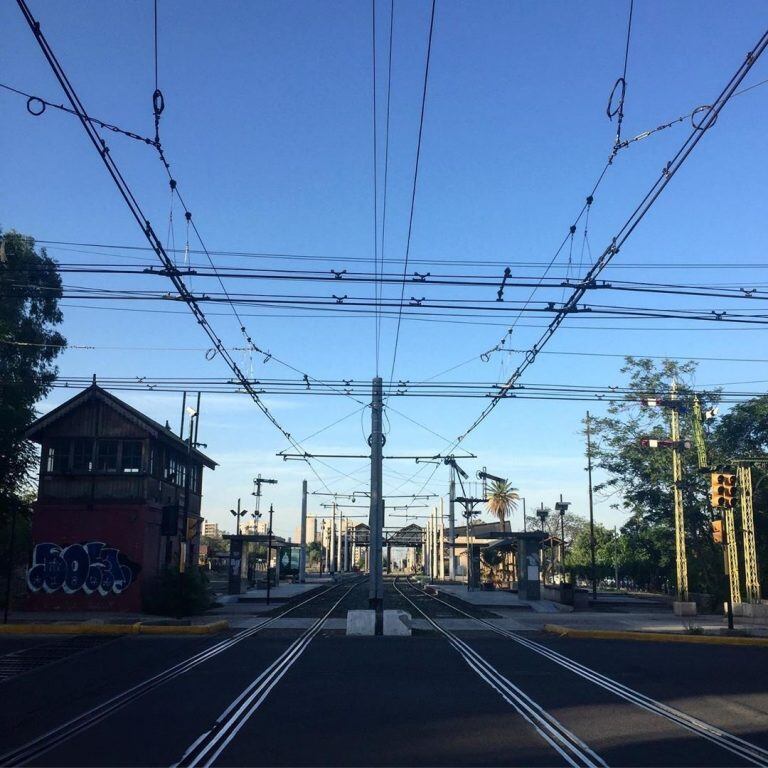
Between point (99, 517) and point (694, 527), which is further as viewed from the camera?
point (694, 527)

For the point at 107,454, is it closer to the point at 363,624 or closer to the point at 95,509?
the point at 95,509

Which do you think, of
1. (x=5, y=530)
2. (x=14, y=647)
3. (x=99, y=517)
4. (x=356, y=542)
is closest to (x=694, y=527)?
(x=99, y=517)

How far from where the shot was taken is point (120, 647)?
20547mm

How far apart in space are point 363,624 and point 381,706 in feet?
42.2

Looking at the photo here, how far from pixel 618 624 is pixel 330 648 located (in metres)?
13.2

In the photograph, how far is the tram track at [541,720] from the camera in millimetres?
8977

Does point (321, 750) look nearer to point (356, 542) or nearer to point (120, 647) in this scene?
point (120, 647)

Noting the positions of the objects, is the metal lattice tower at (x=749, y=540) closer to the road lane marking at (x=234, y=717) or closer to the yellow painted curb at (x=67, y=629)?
the road lane marking at (x=234, y=717)

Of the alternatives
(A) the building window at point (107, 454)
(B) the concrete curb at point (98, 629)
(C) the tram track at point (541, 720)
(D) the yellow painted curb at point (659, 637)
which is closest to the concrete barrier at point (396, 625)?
(D) the yellow painted curb at point (659, 637)

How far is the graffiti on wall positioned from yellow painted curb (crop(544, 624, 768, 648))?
680 inches

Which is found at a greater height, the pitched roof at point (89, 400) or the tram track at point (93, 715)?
the pitched roof at point (89, 400)

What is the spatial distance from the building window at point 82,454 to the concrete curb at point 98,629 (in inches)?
400

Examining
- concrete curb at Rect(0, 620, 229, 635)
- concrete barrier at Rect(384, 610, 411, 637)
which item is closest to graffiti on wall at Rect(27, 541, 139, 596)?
concrete curb at Rect(0, 620, 229, 635)

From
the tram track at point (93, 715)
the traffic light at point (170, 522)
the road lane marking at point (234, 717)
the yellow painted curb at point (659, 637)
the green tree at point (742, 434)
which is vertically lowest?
the yellow painted curb at point (659, 637)
